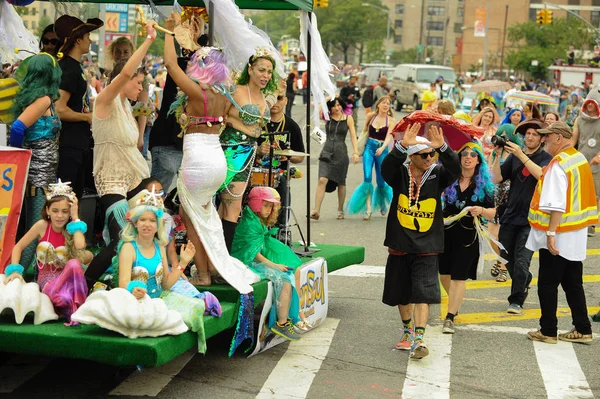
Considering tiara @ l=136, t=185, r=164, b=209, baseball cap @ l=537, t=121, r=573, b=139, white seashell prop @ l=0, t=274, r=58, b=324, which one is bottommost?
white seashell prop @ l=0, t=274, r=58, b=324

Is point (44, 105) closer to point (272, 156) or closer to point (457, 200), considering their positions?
point (272, 156)

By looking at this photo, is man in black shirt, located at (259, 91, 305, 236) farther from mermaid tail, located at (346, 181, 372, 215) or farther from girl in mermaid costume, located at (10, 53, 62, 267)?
mermaid tail, located at (346, 181, 372, 215)

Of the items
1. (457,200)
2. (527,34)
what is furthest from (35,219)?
(527,34)

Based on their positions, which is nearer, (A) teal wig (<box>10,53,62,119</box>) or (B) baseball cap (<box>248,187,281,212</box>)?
(A) teal wig (<box>10,53,62,119</box>)

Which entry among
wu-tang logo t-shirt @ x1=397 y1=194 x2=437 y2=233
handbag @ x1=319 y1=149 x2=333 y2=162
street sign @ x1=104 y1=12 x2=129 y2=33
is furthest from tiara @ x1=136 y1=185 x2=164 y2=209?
street sign @ x1=104 y1=12 x2=129 y2=33

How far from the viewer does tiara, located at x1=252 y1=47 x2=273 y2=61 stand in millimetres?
8203

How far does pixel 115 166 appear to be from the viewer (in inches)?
307

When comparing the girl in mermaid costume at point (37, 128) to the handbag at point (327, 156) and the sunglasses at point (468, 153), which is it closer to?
the sunglasses at point (468, 153)

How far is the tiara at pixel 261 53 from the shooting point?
323 inches

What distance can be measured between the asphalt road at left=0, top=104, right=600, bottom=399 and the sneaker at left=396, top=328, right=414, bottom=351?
0.08 metres

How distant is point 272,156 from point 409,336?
185cm

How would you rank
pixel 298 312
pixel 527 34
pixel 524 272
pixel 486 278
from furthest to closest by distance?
pixel 527 34
pixel 486 278
pixel 524 272
pixel 298 312

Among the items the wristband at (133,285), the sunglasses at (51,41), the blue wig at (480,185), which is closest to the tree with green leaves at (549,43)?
the blue wig at (480,185)

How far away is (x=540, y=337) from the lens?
8.78 meters
